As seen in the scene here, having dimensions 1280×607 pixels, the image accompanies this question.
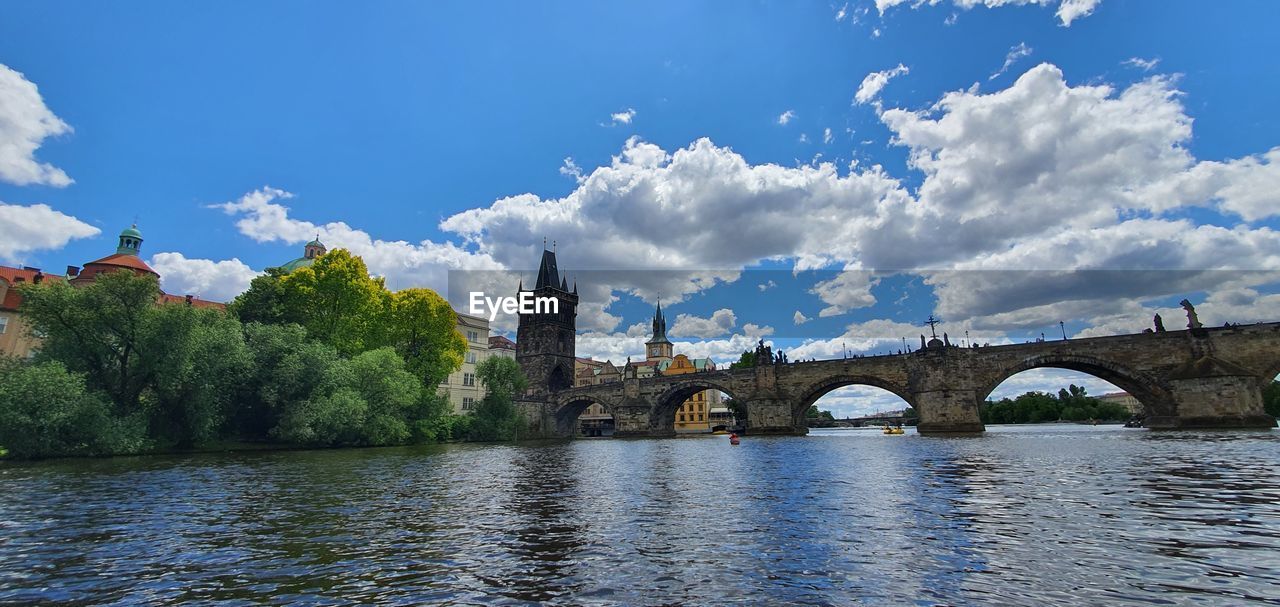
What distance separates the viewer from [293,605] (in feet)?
20.9

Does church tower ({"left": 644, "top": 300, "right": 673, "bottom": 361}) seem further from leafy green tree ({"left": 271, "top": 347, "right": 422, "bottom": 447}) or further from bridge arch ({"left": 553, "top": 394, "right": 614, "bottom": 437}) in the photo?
leafy green tree ({"left": 271, "top": 347, "right": 422, "bottom": 447})

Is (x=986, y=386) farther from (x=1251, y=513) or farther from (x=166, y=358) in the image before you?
(x=166, y=358)

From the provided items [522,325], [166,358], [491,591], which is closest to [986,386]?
[491,591]

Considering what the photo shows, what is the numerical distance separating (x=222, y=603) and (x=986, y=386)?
5959cm

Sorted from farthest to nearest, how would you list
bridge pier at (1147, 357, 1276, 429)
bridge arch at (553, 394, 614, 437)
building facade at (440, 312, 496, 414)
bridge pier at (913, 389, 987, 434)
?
bridge arch at (553, 394, 614, 437) → building facade at (440, 312, 496, 414) → bridge pier at (913, 389, 987, 434) → bridge pier at (1147, 357, 1276, 429)

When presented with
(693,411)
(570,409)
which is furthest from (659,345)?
(570,409)

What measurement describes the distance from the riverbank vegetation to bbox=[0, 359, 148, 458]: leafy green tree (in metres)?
147

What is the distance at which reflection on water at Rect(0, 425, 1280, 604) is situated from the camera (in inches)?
270

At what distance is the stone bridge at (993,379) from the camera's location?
42.9m

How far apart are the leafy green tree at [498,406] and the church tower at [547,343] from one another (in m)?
30.9

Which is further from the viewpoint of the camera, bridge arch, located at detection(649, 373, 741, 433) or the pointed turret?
the pointed turret

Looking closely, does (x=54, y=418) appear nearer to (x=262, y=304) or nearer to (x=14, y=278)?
(x=262, y=304)

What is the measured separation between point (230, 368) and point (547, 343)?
67668 millimetres

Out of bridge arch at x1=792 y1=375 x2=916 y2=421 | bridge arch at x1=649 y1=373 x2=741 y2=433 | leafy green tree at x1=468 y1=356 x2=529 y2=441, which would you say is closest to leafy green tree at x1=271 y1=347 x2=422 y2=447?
leafy green tree at x1=468 y1=356 x2=529 y2=441
